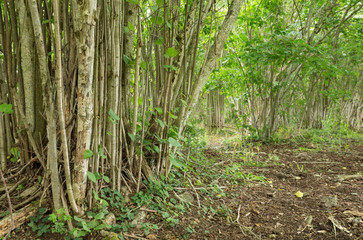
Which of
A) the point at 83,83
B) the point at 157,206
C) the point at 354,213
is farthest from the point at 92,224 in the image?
the point at 354,213

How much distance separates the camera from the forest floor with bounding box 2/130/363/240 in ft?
5.82

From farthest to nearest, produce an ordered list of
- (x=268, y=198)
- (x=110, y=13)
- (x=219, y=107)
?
(x=219, y=107) < (x=268, y=198) < (x=110, y=13)

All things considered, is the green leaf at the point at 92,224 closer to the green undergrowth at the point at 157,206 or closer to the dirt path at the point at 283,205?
the green undergrowth at the point at 157,206

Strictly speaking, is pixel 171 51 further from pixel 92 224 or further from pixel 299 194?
pixel 299 194

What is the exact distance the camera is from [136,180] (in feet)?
6.67

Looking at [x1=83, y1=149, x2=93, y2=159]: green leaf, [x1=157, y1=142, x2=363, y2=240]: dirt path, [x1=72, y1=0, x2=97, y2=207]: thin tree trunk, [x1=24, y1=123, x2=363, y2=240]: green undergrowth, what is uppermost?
[x1=72, y1=0, x2=97, y2=207]: thin tree trunk

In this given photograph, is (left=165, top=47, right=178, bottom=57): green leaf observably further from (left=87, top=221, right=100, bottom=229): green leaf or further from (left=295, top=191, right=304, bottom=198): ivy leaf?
(left=295, top=191, right=304, bottom=198): ivy leaf

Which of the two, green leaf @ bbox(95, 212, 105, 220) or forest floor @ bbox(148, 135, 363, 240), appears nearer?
green leaf @ bbox(95, 212, 105, 220)

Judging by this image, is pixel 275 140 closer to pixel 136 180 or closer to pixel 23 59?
pixel 136 180

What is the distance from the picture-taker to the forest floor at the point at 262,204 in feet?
5.82

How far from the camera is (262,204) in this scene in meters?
2.39

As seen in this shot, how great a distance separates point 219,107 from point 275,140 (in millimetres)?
4620

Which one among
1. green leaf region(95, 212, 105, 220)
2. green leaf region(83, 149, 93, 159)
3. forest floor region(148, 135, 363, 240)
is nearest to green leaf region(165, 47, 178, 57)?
green leaf region(83, 149, 93, 159)

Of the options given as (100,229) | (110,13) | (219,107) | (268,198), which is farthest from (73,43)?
(219,107)
